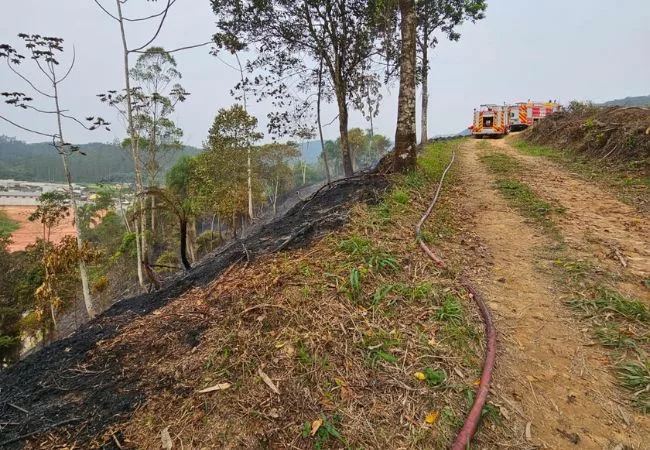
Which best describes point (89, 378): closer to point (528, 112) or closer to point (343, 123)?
point (343, 123)

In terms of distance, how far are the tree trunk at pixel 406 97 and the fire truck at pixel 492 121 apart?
16.5 metres

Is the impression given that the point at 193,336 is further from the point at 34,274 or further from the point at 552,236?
the point at 34,274

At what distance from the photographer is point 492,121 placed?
20.1 m

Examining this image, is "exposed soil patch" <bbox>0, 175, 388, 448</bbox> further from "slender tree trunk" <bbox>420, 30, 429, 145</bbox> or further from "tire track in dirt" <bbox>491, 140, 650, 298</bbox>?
"slender tree trunk" <bbox>420, 30, 429, 145</bbox>

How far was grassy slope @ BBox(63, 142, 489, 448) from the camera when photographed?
1.69m

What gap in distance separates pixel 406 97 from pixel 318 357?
5.16m

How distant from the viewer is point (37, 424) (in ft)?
5.95

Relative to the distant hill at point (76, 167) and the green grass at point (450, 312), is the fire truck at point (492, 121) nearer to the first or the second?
the green grass at point (450, 312)

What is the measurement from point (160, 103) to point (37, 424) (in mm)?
20244

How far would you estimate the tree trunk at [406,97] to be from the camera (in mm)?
5828

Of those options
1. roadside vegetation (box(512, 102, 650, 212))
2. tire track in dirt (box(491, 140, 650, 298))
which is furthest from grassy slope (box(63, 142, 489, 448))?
roadside vegetation (box(512, 102, 650, 212))

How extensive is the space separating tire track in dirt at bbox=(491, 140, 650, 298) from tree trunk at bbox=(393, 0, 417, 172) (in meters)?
2.28

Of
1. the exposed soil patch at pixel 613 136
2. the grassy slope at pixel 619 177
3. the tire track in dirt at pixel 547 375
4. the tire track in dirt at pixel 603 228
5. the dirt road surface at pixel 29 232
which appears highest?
the exposed soil patch at pixel 613 136

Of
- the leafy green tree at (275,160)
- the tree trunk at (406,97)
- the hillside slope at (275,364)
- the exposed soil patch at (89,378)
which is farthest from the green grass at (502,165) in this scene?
the leafy green tree at (275,160)
